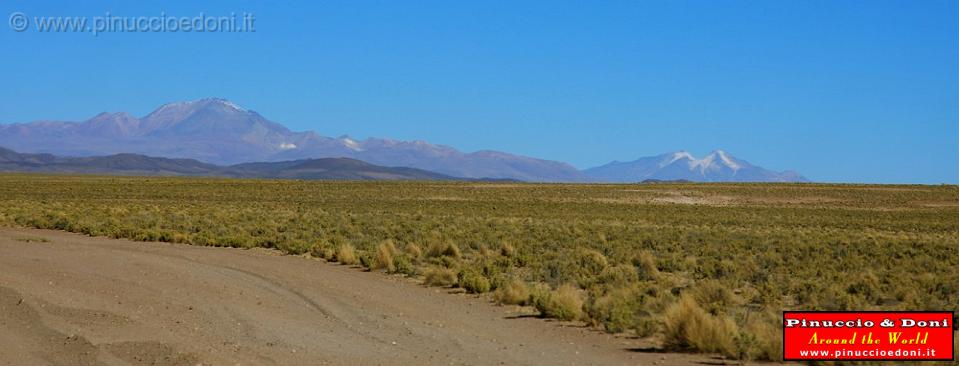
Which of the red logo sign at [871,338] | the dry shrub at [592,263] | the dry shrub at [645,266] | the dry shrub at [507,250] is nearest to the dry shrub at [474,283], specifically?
the dry shrub at [592,263]

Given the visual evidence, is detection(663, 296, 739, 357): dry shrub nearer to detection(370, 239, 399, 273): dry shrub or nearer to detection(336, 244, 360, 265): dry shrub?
detection(370, 239, 399, 273): dry shrub

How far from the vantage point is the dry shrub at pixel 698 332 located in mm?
11859

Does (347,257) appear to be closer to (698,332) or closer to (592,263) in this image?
(592,263)

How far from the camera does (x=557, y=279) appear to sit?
64.4ft

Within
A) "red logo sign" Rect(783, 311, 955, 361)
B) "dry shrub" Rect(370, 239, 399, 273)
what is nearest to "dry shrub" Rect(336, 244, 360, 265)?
"dry shrub" Rect(370, 239, 399, 273)

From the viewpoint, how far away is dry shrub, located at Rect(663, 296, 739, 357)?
11.9m

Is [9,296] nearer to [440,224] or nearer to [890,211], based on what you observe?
[440,224]

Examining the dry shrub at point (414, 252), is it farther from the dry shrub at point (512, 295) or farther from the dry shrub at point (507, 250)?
the dry shrub at point (512, 295)

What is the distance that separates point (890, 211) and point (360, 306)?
173 feet

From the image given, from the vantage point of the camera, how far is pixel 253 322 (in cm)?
1328

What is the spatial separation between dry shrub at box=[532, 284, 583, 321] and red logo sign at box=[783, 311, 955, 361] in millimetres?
4161

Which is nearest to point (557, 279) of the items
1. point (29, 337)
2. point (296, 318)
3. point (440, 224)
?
point (296, 318)

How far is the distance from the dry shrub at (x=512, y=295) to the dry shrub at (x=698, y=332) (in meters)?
3.68

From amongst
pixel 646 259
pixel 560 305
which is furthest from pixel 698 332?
pixel 646 259
